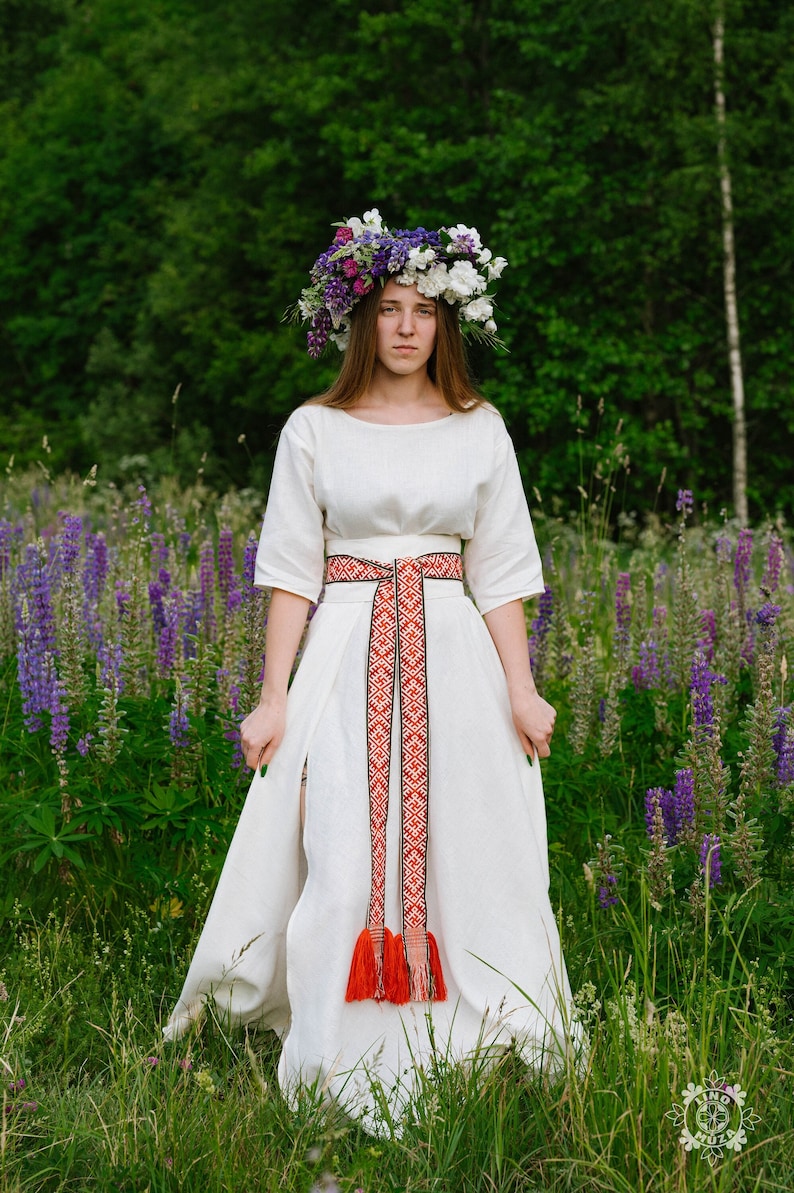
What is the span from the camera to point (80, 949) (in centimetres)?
350

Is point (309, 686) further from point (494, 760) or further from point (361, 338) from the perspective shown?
point (361, 338)

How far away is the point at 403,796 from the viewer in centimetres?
292

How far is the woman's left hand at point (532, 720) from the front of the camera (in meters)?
3.01

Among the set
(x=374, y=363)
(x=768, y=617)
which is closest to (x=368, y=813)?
(x=374, y=363)

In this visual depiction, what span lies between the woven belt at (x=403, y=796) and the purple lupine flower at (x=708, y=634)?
1.75 meters

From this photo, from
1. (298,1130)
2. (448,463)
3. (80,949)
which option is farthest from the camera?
(80,949)

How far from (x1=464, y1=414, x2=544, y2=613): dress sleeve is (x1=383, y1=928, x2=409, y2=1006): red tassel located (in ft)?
2.81

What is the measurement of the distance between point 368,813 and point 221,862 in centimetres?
99

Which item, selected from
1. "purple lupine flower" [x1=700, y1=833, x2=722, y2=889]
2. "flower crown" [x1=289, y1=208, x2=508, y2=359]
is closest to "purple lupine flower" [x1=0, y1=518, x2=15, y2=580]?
"flower crown" [x1=289, y1=208, x2=508, y2=359]

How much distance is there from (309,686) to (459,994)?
0.81 metres

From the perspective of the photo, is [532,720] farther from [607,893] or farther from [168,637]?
[168,637]

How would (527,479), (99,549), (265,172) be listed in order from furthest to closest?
1. (265,172)
2. (527,479)
3. (99,549)

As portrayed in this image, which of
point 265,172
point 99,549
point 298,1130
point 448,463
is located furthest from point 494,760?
point 265,172

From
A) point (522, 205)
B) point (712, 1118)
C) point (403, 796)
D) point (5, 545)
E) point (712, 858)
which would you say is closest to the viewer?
point (712, 1118)
